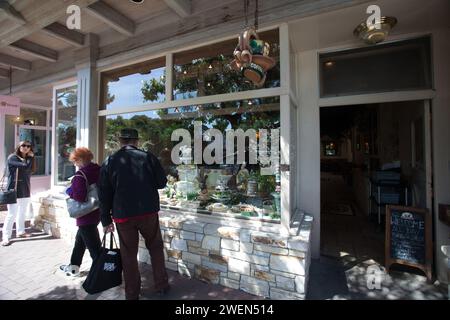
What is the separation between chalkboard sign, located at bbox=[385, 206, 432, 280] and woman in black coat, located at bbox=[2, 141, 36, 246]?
18.8 feet

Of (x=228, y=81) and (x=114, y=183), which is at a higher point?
(x=228, y=81)

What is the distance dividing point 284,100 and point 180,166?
6.24 feet

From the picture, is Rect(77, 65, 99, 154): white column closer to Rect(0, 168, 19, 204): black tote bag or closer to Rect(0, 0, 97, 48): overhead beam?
Rect(0, 0, 97, 48): overhead beam

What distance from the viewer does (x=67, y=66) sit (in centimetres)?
457

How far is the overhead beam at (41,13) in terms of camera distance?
2914 mm

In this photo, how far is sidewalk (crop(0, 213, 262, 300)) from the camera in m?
2.60

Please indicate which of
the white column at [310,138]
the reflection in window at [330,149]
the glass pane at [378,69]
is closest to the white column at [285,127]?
the white column at [310,138]

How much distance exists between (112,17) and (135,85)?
3.19 ft

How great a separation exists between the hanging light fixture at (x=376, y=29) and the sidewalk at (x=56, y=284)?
3.22 meters

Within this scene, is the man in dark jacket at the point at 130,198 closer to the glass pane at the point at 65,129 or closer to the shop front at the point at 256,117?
the shop front at the point at 256,117

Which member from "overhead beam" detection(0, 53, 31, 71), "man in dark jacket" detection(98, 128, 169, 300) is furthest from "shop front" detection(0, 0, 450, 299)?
"overhead beam" detection(0, 53, 31, 71)

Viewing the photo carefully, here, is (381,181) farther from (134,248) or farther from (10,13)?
(10,13)

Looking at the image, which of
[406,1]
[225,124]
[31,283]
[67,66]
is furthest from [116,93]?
[406,1]
